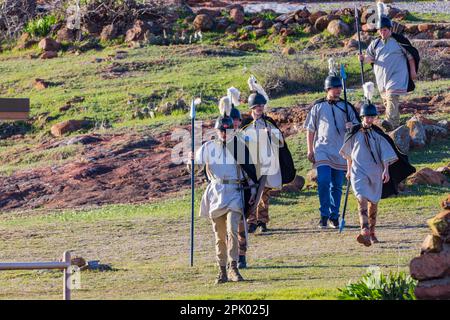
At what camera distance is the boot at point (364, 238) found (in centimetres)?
1889

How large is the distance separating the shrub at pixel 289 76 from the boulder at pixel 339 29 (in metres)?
3.95

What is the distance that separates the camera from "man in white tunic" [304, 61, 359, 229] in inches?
816

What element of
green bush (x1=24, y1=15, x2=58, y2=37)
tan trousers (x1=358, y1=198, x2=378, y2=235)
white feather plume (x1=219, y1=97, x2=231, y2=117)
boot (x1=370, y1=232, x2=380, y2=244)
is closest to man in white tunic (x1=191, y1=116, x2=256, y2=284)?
white feather plume (x1=219, y1=97, x2=231, y2=117)

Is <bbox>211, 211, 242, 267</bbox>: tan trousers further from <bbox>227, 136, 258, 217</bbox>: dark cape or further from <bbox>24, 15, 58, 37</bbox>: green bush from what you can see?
<bbox>24, 15, 58, 37</bbox>: green bush

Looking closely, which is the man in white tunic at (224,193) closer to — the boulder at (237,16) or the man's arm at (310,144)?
the man's arm at (310,144)

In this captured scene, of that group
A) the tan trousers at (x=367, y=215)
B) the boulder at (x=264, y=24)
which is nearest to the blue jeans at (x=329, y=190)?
the tan trousers at (x=367, y=215)

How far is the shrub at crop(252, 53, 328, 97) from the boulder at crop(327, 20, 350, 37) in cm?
395

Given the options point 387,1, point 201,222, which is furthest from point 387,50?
point 387,1

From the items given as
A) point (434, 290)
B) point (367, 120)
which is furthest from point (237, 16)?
point (434, 290)

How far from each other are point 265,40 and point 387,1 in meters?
4.20

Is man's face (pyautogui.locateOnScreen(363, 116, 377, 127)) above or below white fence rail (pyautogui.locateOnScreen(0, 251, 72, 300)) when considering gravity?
above

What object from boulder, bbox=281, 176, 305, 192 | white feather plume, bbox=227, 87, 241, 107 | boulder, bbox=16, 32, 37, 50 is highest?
white feather plume, bbox=227, 87, 241, 107

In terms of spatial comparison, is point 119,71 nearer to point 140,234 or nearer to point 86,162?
point 86,162

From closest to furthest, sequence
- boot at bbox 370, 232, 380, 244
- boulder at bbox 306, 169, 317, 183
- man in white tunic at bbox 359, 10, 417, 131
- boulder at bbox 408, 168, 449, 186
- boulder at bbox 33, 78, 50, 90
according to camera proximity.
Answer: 1. boot at bbox 370, 232, 380, 244
2. man in white tunic at bbox 359, 10, 417, 131
3. boulder at bbox 408, 168, 449, 186
4. boulder at bbox 306, 169, 317, 183
5. boulder at bbox 33, 78, 50, 90
